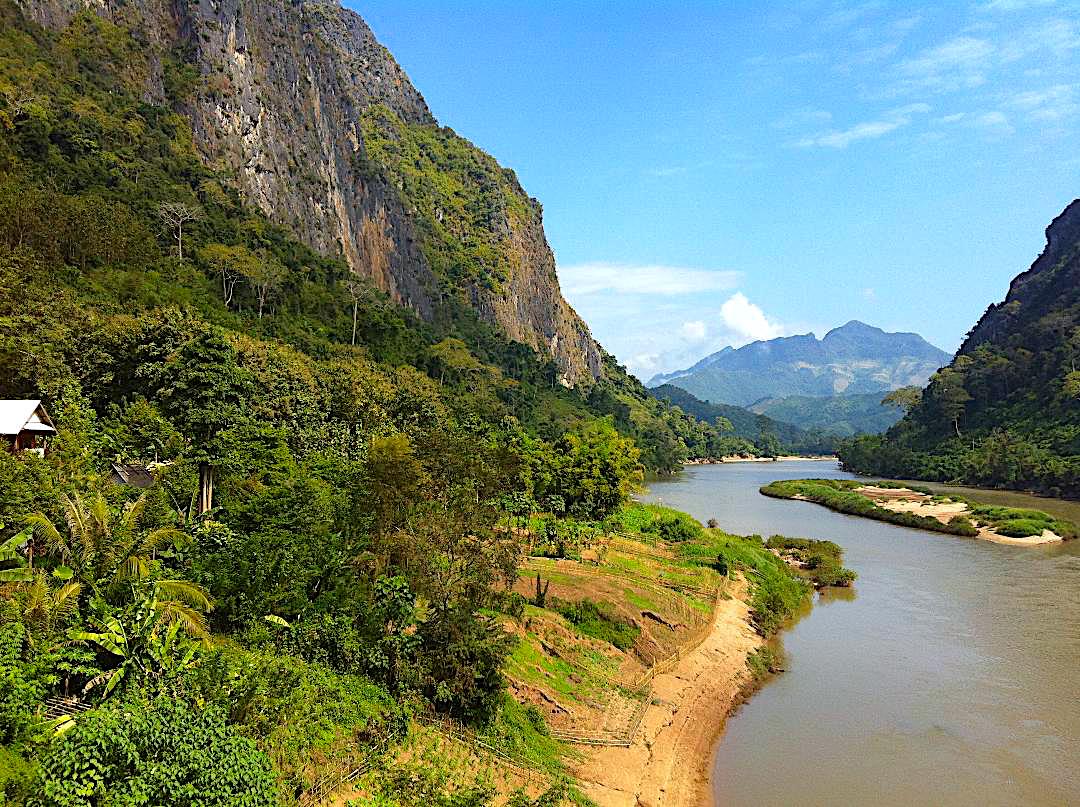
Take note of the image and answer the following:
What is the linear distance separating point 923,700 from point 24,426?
32235 mm

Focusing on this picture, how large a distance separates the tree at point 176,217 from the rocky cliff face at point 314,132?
22.2 m

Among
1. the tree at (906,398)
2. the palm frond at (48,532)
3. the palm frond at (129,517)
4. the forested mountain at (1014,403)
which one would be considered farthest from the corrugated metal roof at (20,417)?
the tree at (906,398)

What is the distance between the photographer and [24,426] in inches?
877

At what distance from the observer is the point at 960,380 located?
11281cm

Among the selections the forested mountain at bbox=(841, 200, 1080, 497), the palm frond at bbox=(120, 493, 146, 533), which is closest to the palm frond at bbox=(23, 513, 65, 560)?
the palm frond at bbox=(120, 493, 146, 533)

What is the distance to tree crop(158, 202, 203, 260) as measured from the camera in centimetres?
6052

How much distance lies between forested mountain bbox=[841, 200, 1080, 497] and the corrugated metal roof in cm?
9244

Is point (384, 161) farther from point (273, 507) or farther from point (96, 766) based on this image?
point (96, 766)

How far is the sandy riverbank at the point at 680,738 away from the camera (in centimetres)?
1781

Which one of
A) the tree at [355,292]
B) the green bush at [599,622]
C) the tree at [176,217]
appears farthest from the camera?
the tree at [355,292]

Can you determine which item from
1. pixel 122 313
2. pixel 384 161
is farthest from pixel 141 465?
pixel 384 161

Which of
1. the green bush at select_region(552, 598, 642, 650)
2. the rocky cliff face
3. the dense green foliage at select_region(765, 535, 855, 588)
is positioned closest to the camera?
the green bush at select_region(552, 598, 642, 650)

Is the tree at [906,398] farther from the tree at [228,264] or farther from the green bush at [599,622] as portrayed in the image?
the green bush at [599,622]

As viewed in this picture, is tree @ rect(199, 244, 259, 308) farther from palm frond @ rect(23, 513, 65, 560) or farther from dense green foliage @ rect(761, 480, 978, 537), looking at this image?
dense green foliage @ rect(761, 480, 978, 537)
